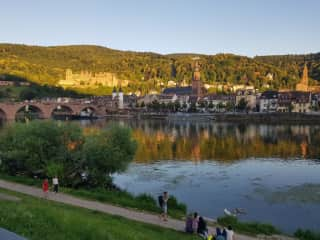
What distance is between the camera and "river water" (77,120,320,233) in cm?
1891

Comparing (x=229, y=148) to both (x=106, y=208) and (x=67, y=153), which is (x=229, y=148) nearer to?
(x=67, y=153)

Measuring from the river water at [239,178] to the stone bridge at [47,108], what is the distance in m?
65.5

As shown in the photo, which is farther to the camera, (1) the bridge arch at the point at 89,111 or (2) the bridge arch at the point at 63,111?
(1) the bridge arch at the point at 89,111

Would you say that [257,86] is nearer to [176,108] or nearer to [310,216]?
[176,108]

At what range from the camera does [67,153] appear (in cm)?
2369

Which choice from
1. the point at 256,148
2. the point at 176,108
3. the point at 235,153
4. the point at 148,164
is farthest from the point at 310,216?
the point at 176,108

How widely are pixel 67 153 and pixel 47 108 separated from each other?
91.7m

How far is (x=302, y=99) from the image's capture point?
10681cm

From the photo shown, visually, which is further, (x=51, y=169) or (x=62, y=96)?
(x=62, y=96)

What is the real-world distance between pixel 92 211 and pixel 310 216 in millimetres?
9337

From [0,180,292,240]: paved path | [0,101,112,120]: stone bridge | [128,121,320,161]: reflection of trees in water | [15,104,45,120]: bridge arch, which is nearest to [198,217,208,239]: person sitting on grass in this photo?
[0,180,292,240]: paved path

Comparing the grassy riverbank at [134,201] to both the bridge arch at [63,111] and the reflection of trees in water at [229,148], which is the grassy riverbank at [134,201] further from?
the bridge arch at [63,111]

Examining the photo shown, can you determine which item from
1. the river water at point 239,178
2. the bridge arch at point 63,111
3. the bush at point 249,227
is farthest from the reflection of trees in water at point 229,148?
the bridge arch at point 63,111

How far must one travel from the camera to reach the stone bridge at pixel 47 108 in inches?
3989
